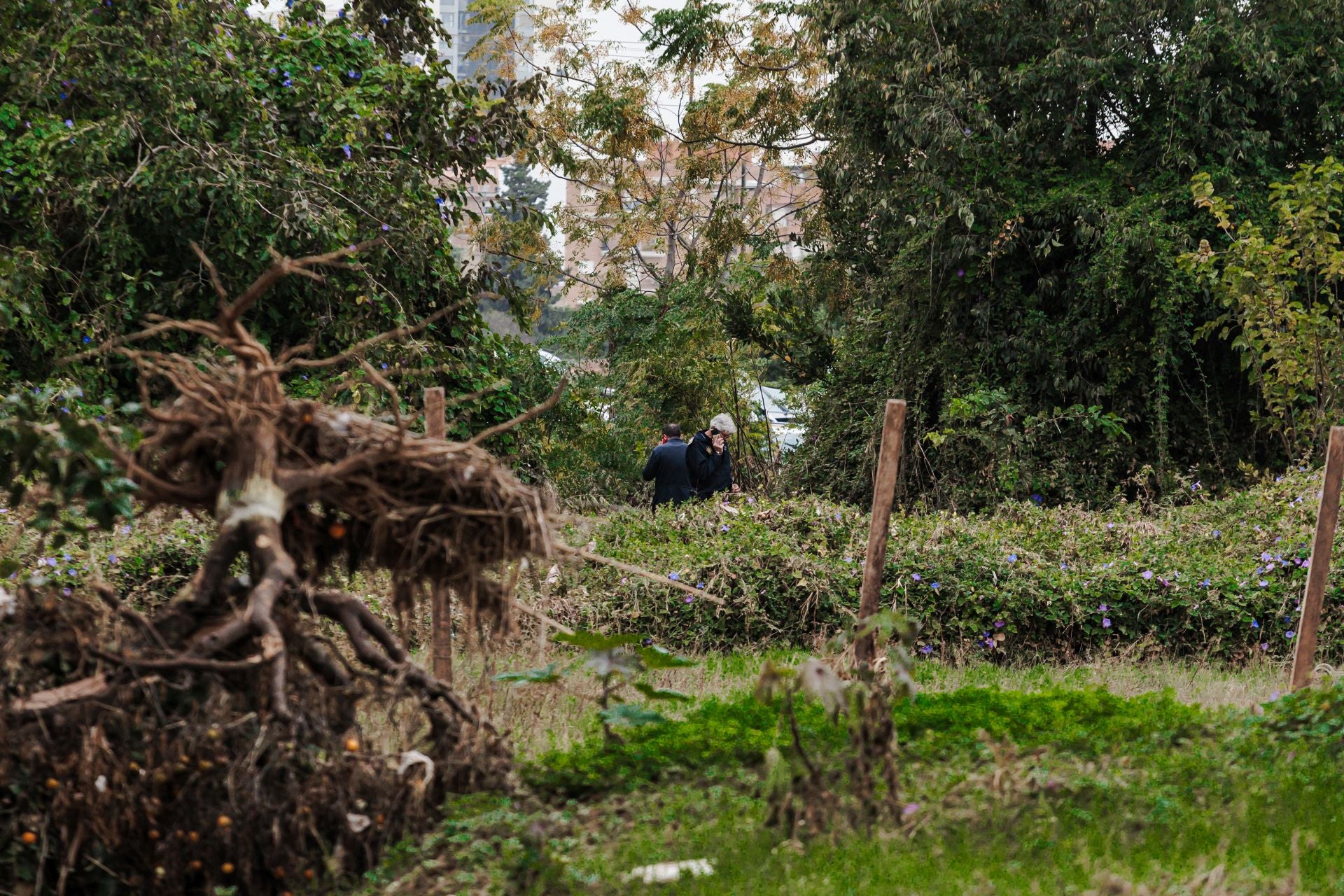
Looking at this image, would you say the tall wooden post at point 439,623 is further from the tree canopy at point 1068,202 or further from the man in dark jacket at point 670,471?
the tree canopy at point 1068,202

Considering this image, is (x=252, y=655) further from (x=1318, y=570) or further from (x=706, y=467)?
(x=706, y=467)

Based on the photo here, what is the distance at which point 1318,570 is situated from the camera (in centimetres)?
571

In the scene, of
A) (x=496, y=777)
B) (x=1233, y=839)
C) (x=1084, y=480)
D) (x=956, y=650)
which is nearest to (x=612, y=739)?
(x=496, y=777)

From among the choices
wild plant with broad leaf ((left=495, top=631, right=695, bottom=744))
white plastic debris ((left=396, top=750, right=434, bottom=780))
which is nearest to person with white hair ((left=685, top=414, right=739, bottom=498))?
wild plant with broad leaf ((left=495, top=631, right=695, bottom=744))

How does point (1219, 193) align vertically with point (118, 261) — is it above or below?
above

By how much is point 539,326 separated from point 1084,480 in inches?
1806

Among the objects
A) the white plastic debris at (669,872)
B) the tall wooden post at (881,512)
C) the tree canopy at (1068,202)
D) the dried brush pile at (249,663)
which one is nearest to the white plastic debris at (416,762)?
the dried brush pile at (249,663)

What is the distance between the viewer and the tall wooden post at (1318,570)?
18.7 feet

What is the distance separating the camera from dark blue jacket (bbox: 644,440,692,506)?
37.4 feet

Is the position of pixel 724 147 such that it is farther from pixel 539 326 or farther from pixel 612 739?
pixel 539 326

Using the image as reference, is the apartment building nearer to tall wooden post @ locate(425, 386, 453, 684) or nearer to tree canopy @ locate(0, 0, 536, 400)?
tree canopy @ locate(0, 0, 536, 400)

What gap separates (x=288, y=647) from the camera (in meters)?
3.71

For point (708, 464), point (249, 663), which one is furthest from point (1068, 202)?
point (249, 663)

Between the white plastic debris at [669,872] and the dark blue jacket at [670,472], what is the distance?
303 inches
